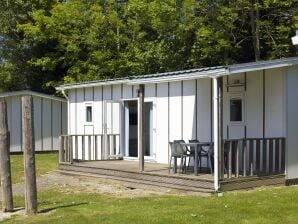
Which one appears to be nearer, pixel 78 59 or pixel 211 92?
pixel 211 92

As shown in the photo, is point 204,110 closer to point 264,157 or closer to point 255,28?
point 264,157

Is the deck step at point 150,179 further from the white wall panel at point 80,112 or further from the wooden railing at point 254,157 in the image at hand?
the white wall panel at point 80,112

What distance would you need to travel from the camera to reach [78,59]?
29.4 metres

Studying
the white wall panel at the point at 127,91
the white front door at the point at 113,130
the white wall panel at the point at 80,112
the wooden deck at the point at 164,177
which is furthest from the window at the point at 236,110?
the white wall panel at the point at 80,112

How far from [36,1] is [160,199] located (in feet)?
77.7

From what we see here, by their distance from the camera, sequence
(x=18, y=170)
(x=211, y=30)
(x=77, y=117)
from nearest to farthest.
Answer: (x=18, y=170) < (x=77, y=117) < (x=211, y=30)

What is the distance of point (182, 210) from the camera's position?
9.15 metres

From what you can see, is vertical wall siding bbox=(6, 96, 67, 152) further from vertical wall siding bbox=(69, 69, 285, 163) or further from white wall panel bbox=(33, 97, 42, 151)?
vertical wall siding bbox=(69, 69, 285, 163)

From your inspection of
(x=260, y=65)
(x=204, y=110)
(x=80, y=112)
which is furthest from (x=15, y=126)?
(x=260, y=65)

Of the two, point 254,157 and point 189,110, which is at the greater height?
point 189,110

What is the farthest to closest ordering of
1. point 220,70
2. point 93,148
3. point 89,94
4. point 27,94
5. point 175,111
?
point 27,94
point 89,94
point 93,148
point 175,111
point 220,70

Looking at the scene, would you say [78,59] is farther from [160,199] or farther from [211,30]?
[160,199]

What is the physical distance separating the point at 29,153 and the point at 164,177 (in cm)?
450

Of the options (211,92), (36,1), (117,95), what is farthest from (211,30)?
(36,1)
